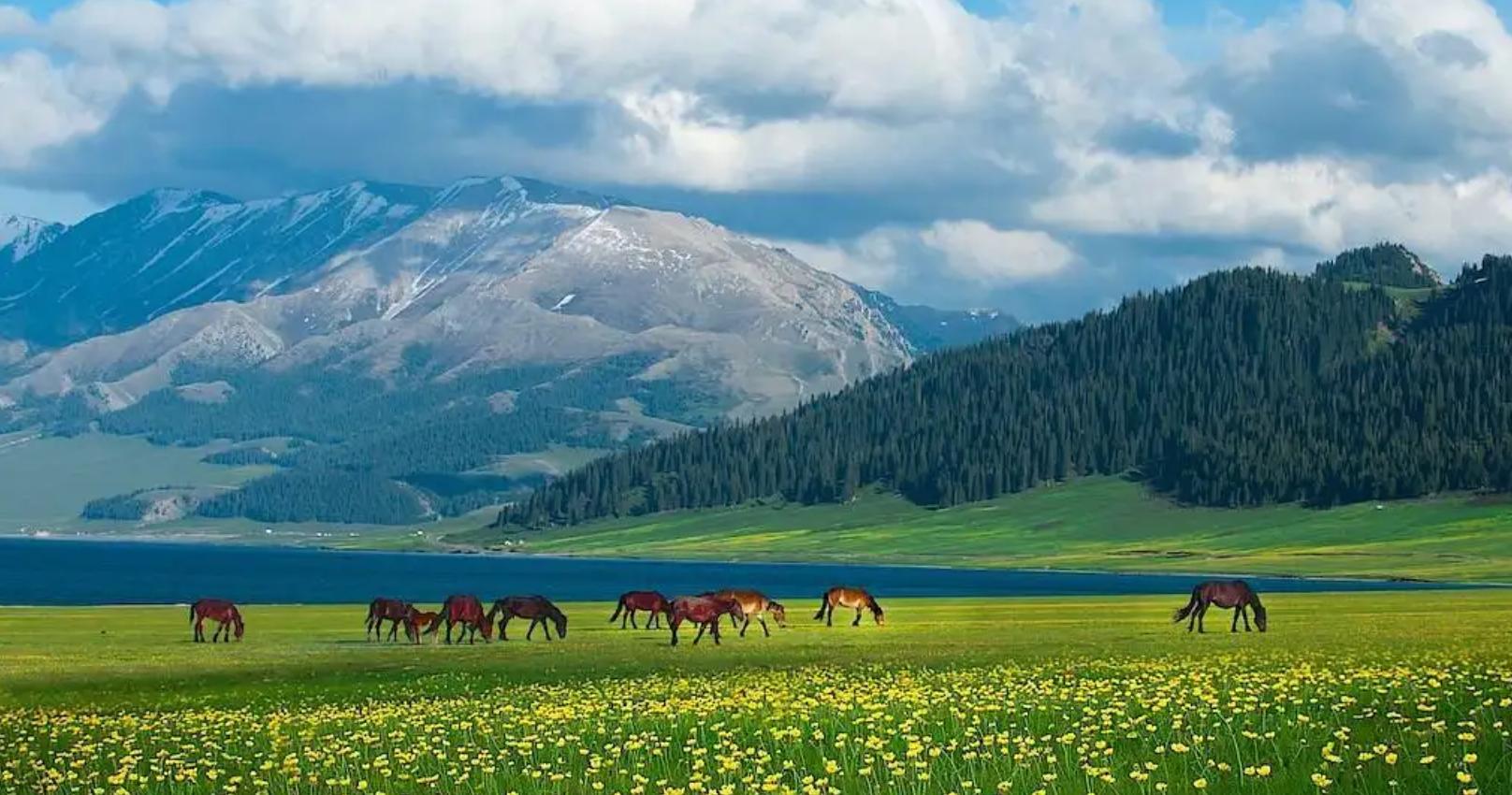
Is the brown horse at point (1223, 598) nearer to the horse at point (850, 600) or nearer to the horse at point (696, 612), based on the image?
the horse at point (850, 600)

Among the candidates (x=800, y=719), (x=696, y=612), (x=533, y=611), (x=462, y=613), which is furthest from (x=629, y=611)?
(x=800, y=719)

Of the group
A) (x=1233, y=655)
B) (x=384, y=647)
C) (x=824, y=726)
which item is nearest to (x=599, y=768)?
(x=824, y=726)

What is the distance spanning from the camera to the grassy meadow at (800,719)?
77.9ft

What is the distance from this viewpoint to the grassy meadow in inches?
935

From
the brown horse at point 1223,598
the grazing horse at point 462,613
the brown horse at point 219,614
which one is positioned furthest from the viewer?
the brown horse at point 219,614

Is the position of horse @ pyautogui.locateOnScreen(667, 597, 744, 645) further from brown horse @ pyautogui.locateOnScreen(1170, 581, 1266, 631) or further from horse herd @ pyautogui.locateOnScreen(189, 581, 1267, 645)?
brown horse @ pyautogui.locateOnScreen(1170, 581, 1266, 631)

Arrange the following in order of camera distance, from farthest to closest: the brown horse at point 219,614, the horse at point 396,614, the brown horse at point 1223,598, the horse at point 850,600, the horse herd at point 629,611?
the horse at point 850,600, the brown horse at point 219,614, the horse at point 396,614, the brown horse at point 1223,598, the horse herd at point 629,611

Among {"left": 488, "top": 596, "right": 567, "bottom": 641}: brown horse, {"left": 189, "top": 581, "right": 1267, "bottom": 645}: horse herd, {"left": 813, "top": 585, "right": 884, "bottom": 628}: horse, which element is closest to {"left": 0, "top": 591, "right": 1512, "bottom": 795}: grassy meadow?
{"left": 189, "top": 581, "right": 1267, "bottom": 645}: horse herd

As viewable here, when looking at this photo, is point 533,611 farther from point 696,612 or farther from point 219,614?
point 219,614

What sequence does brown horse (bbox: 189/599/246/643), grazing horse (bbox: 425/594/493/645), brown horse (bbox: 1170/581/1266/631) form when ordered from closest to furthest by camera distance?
brown horse (bbox: 1170/581/1266/631), grazing horse (bbox: 425/594/493/645), brown horse (bbox: 189/599/246/643)

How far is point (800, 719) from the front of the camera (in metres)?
30.1

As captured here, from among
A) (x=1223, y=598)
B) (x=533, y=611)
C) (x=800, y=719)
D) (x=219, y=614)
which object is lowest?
(x=800, y=719)

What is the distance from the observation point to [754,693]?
3631 centimetres

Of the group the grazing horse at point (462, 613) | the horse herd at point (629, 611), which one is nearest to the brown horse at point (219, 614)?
the horse herd at point (629, 611)
